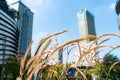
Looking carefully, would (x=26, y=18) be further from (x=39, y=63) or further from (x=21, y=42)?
(x=39, y=63)

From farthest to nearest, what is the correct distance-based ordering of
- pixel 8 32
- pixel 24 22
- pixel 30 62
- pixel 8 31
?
pixel 24 22
pixel 8 31
pixel 8 32
pixel 30 62

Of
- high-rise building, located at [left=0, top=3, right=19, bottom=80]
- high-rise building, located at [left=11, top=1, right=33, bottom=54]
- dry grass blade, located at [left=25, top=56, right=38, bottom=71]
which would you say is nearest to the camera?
dry grass blade, located at [left=25, top=56, right=38, bottom=71]

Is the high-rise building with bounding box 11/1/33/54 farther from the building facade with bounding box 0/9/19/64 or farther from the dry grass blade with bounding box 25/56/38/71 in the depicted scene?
the dry grass blade with bounding box 25/56/38/71

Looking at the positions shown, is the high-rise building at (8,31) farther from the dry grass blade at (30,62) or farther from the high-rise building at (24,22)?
the dry grass blade at (30,62)

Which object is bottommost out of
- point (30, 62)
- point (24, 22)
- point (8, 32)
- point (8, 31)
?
point (30, 62)

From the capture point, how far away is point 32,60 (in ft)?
9.71

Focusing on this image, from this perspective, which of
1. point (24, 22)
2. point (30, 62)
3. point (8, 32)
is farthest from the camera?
point (24, 22)

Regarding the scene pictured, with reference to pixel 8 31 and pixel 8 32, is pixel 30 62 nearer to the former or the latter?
pixel 8 32

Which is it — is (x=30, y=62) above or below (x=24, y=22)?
below

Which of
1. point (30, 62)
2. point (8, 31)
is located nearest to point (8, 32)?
point (8, 31)

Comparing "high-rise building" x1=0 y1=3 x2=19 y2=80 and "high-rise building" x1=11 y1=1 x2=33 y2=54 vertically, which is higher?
"high-rise building" x1=11 y1=1 x2=33 y2=54

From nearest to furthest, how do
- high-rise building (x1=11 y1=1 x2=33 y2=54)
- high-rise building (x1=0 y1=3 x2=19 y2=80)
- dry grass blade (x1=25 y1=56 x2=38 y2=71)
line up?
dry grass blade (x1=25 y1=56 x2=38 y2=71), high-rise building (x1=0 y1=3 x2=19 y2=80), high-rise building (x1=11 y1=1 x2=33 y2=54)

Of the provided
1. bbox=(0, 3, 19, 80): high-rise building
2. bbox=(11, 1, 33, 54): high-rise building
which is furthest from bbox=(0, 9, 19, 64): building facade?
bbox=(11, 1, 33, 54): high-rise building

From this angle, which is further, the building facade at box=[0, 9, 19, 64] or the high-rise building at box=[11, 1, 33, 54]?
the high-rise building at box=[11, 1, 33, 54]
